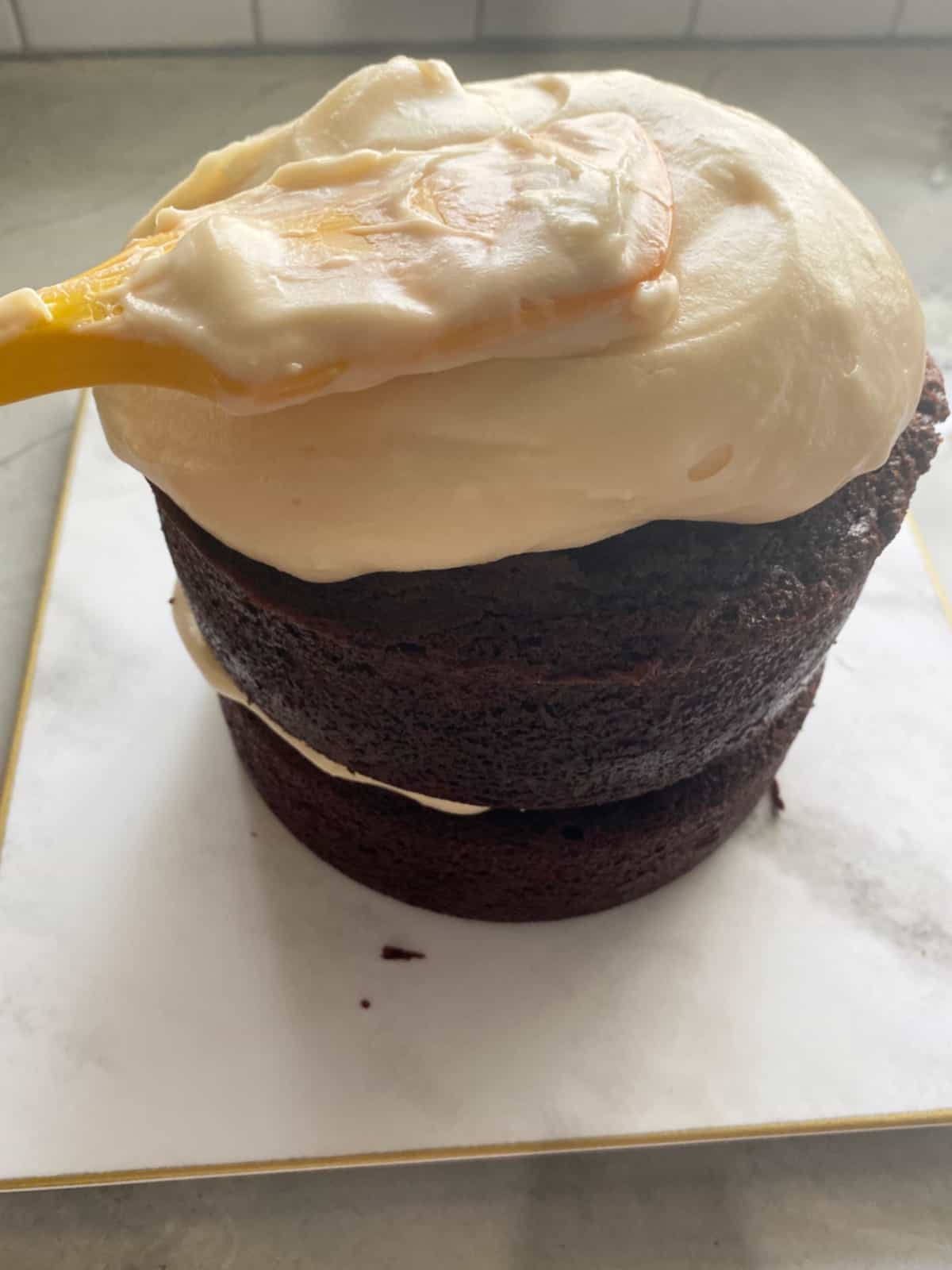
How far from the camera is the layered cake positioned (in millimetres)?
892

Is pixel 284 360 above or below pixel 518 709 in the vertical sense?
above

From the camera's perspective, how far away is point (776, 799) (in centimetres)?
150

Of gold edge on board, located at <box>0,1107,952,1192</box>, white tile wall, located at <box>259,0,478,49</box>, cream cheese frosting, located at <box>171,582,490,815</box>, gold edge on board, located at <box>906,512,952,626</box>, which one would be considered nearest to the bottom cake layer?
cream cheese frosting, located at <box>171,582,490,815</box>

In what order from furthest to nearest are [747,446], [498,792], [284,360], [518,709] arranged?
1. [498,792]
2. [518,709]
3. [747,446]
4. [284,360]

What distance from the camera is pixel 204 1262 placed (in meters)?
1.16

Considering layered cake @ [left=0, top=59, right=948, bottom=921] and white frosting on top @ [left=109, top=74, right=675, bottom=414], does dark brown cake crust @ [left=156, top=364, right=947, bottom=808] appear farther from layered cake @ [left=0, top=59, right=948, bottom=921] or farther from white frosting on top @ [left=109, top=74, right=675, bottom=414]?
white frosting on top @ [left=109, top=74, right=675, bottom=414]

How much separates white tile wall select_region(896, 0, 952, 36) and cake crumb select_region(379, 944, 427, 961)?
105 inches

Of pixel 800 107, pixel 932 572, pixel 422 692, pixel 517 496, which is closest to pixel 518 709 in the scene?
pixel 422 692

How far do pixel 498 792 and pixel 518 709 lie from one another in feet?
0.47

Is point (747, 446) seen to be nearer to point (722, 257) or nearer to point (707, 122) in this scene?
point (722, 257)

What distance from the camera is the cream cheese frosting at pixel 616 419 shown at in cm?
95

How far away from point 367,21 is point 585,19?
1.68 feet

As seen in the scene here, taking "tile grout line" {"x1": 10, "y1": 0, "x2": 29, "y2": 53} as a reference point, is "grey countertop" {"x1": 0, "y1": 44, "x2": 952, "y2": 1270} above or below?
below

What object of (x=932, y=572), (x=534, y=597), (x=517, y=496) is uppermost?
(x=517, y=496)
